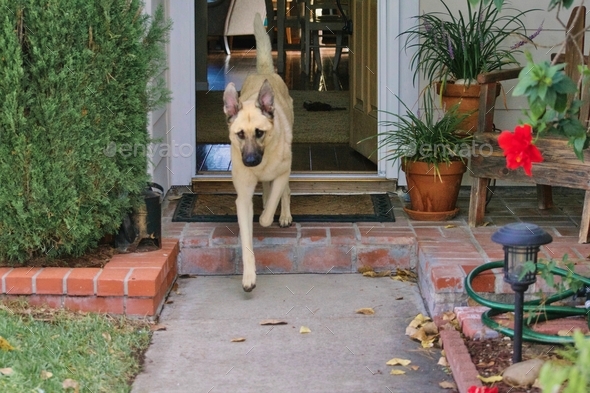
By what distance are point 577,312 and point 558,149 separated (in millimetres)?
1092

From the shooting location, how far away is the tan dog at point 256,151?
4.00 m

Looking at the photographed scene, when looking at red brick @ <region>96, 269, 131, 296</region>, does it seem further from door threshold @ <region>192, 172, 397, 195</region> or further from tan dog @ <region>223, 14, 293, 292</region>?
door threshold @ <region>192, 172, 397, 195</region>

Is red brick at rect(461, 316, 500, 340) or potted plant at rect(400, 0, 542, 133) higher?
potted plant at rect(400, 0, 542, 133)

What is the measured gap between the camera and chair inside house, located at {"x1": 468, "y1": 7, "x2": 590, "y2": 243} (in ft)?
13.6

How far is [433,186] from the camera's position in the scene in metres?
4.75

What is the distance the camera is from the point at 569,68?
4363 millimetres

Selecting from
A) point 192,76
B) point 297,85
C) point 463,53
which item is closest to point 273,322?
point 463,53

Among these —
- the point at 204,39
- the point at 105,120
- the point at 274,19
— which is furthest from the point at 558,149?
the point at 274,19

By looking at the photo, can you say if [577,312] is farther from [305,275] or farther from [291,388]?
[305,275]

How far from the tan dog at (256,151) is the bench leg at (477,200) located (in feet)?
3.50

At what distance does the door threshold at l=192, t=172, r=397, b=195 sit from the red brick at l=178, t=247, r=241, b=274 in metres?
1.13

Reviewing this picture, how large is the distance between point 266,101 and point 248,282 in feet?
3.03

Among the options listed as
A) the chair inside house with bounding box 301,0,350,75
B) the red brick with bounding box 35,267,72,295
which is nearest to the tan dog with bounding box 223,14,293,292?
the red brick with bounding box 35,267,72,295

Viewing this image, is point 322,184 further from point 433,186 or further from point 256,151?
point 256,151
